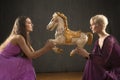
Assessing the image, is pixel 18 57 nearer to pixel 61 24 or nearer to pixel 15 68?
pixel 15 68

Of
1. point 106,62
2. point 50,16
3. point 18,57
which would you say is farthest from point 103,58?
point 50,16

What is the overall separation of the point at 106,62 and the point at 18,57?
877 millimetres

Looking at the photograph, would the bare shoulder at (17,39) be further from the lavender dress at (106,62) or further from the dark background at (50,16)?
the dark background at (50,16)

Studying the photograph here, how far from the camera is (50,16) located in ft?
21.1

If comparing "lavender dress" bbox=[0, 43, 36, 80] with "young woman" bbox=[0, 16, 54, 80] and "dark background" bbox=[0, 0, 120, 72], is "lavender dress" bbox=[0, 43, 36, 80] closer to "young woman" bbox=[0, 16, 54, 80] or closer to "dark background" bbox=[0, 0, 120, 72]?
"young woman" bbox=[0, 16, 54, 80]

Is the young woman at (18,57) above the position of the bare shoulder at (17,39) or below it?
below

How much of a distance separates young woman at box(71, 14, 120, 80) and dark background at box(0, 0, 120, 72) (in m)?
3.55

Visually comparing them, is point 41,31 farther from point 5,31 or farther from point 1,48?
point 1,48

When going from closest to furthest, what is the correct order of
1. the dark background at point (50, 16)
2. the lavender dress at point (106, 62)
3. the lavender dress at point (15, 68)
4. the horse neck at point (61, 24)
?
the lavender dress at point (15, 68) → the lavender dress at point (106, 62) → the horse neck at point (61, 24) → the dark background at point (50, 16)

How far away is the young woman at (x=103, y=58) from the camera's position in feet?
9.48

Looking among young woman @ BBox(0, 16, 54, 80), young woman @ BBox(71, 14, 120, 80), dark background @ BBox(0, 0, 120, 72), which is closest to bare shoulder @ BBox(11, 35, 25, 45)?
young woman @ BBox(0, 16, 54, 80)

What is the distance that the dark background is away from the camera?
6.43 meters

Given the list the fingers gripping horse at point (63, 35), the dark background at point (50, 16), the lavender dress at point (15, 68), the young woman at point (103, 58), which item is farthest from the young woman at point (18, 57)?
the dark background at point (50, 16)

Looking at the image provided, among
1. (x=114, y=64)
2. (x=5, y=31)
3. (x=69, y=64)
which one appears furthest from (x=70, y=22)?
(x=114, y=64)
